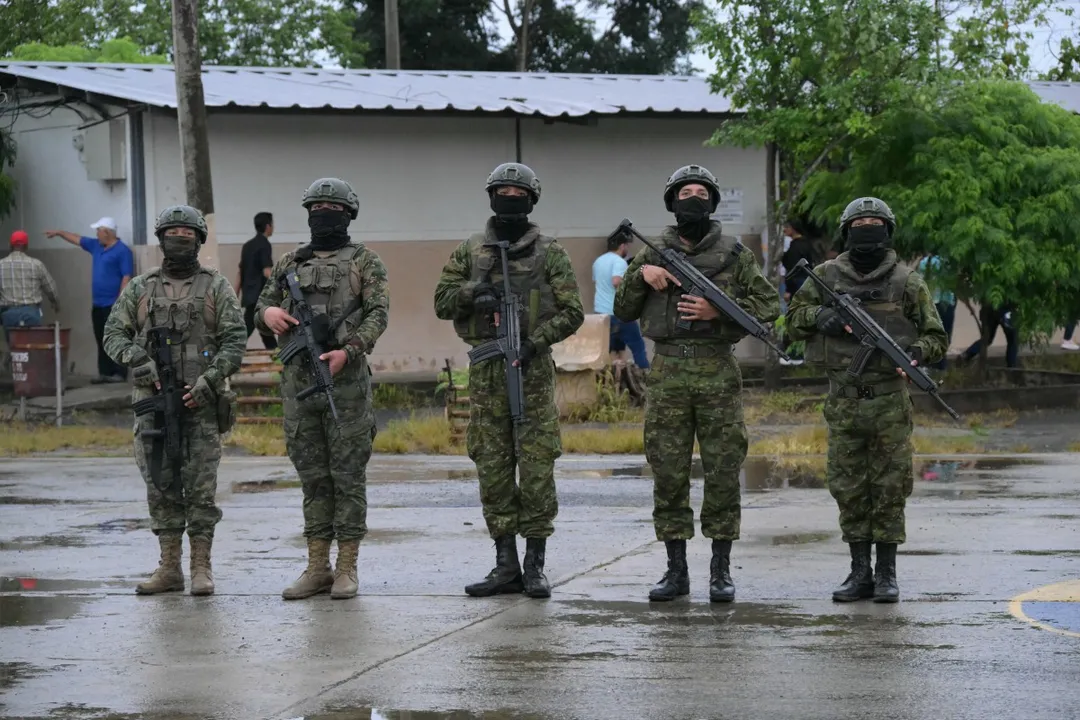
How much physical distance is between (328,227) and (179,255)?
2.53 feet

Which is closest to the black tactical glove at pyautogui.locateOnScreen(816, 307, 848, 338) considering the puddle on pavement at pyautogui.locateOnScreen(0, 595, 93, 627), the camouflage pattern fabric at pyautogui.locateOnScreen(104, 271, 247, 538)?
the camouflage pattern fabric at pyautogui.locateOnScreen(104, 271, 247, 538)

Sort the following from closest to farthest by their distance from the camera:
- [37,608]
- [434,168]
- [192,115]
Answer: [37,608], [192,115], [434,168]

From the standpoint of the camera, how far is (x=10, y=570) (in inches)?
358

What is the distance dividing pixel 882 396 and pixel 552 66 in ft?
120

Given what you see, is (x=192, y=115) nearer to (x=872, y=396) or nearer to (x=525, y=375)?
(x=525, y=375)

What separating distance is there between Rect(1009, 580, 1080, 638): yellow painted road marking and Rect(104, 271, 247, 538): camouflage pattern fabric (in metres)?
3.82

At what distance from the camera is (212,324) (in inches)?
330

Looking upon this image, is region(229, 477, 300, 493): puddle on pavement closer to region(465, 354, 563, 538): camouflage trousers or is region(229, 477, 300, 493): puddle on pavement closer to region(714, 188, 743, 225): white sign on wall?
region(465, 354, 563, 538): camouflage trousers

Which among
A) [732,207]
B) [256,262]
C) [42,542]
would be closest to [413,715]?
[42,542]

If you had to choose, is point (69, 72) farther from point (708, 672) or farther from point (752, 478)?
point (708, 672)

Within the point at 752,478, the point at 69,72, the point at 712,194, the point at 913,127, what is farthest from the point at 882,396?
the point at 69,72

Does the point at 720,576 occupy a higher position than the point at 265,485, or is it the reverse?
the point at 720,576

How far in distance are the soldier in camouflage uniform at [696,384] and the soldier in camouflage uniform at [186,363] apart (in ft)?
6.64

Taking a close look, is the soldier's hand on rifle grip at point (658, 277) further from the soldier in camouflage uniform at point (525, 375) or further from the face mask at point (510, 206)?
the face mask at point (510, 206)
